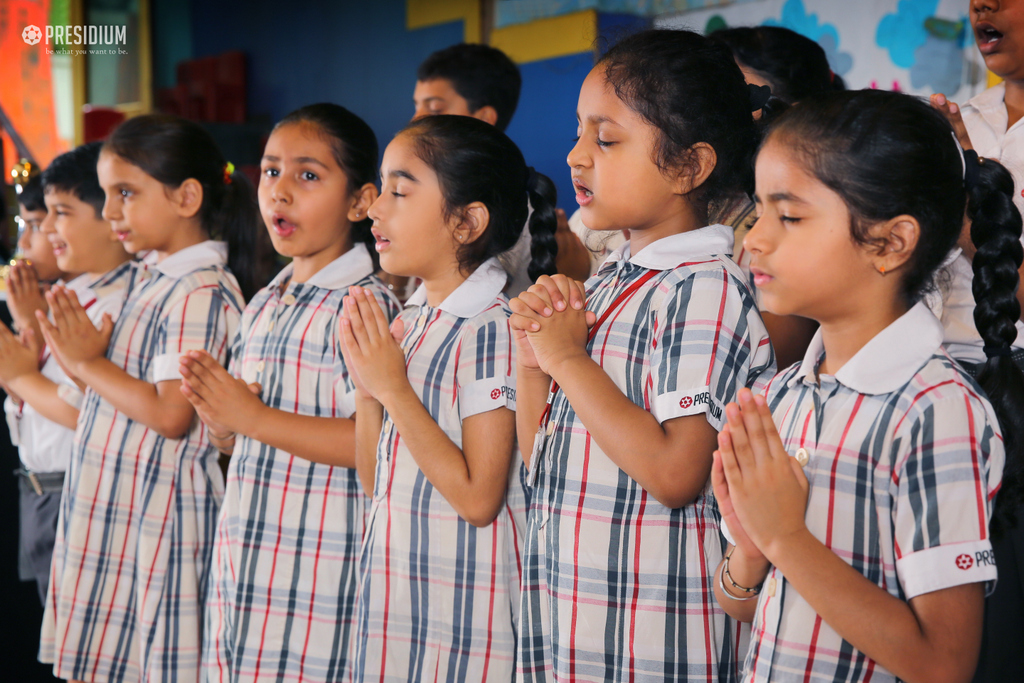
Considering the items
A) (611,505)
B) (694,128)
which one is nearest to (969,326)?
(694,128)

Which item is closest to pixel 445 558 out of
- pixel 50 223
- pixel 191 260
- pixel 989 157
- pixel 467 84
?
pixel 191 260

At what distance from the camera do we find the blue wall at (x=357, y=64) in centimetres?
393

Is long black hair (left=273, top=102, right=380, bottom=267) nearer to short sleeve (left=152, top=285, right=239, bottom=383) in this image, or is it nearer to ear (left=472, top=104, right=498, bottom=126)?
short sleeve (left=152, top=285, right=239, bottom=383)

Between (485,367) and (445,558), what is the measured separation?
31 cm

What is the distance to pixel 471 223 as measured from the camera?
5.01 feet

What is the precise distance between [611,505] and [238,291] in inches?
45.9

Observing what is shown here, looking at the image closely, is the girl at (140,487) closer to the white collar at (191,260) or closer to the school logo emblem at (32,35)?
the white collar at (191,260)

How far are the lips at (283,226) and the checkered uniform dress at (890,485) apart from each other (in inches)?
43.0

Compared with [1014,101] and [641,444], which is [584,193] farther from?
[1014,101]

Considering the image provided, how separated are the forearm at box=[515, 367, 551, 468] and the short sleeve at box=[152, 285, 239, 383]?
0.87 meters

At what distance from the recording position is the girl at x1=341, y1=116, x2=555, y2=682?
140 centimetres

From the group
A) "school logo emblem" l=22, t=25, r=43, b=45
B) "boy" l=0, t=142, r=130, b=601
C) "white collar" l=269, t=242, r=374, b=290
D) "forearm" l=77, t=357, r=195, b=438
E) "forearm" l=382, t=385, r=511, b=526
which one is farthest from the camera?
"school logo emblem" l=22, t=25, r=43, b=45

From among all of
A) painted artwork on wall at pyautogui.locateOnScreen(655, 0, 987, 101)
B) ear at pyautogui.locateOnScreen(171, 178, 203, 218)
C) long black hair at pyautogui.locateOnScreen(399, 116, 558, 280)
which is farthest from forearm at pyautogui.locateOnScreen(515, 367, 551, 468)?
painted artwork on wall at pyautogui.locateOnScreen(655, 0, 987, 101)

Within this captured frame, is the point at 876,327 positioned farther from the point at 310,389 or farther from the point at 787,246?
the point at 310,389
